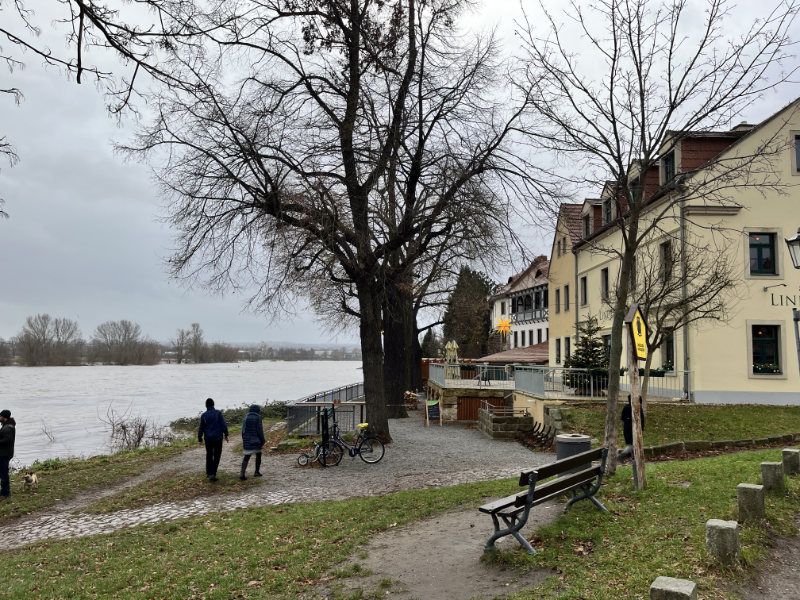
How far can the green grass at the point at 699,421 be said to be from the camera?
612 inches

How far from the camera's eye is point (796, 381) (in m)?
20.3

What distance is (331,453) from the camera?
14.9m

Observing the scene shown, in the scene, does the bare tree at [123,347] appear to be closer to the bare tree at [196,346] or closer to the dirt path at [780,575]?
the bare tree at [196,346]

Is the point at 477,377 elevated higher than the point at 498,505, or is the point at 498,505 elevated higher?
the point at 498,505

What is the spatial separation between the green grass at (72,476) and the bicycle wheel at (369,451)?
19.5 ft

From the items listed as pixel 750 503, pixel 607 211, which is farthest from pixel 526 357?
pixel 750 503

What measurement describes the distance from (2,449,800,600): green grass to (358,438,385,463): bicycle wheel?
4.89 m

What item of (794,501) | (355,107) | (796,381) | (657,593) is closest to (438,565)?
(657,593)

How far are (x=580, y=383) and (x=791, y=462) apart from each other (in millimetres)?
12556

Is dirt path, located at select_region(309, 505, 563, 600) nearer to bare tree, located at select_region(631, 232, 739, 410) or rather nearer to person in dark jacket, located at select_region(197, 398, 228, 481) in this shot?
person in dark jacket, located at select_region(197, 398, 228, 481)

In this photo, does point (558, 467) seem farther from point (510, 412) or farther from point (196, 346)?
point (196, 346)

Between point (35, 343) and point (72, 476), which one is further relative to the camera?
point (35, 343)

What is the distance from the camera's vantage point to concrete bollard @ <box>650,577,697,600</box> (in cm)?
397

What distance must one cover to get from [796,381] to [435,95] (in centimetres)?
1581
